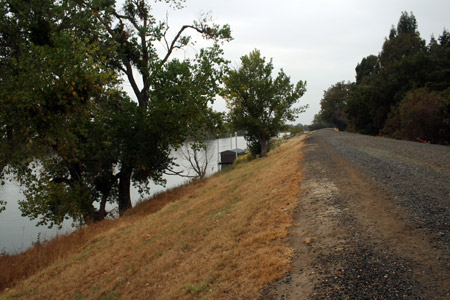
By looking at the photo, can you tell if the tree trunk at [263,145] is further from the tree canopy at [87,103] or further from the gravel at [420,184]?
the gravel at [420,184]

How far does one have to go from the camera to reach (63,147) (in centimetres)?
1242

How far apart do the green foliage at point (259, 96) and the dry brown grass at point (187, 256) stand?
587 inches

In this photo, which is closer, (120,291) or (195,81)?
(120,291)

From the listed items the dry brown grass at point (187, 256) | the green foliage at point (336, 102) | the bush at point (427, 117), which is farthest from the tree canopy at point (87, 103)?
the green foliage at point (336, 102)

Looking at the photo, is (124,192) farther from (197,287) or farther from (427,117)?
(427,117)

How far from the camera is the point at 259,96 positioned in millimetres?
27797

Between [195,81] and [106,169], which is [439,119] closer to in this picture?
[195,81]

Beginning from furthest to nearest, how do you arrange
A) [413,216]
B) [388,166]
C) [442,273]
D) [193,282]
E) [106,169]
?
[106,169] < [388,166] < [413,216] < [193,282] < [442,273]

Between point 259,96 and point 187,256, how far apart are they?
70.7ft

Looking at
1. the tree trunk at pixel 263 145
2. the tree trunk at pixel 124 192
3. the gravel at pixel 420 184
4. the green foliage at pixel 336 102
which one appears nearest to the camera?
the gravel at pixel 420 184

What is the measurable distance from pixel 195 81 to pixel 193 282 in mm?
14826

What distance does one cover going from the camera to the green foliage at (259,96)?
90.9 feet

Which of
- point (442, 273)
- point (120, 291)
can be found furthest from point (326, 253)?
point (120, 291)

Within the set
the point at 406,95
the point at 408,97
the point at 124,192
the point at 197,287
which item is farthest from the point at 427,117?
the point at 197,287
